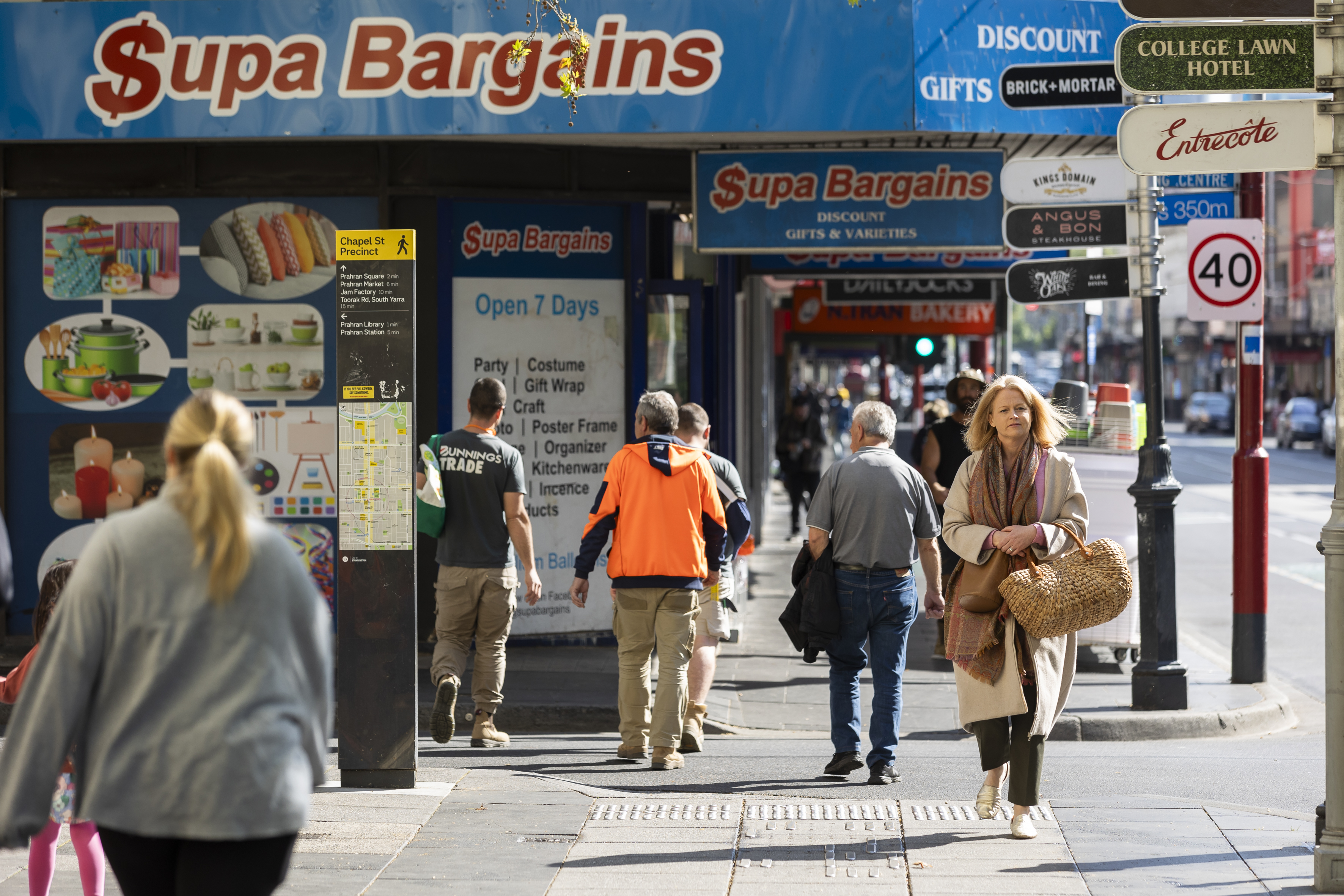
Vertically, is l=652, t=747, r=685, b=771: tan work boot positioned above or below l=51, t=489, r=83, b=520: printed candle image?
below

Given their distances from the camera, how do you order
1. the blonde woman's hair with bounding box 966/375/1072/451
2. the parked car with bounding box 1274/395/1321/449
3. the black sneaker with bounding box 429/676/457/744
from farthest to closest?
→ the parked car with bounding box 1274/395/1321/449
the black sneaker with bounding box 429/676/457/744
the blonde woman's hair with bounding box 966/375/1072/451

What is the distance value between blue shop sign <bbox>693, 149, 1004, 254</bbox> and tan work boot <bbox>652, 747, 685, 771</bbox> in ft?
12.7

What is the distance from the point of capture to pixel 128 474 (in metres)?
9.86

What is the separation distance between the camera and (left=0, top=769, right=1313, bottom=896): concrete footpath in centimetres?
505

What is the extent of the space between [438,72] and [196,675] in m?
6.89

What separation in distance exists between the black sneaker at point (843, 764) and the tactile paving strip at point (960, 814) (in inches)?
26.8

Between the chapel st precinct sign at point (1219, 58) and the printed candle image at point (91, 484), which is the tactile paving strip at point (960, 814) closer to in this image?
the chapel st precinct sign at point (1219, 58)

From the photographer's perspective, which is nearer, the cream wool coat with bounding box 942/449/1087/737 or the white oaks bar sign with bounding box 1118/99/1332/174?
the white oaks bar sign with bounding box 1118/99/1332/174

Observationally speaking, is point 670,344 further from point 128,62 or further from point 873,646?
point 873,646

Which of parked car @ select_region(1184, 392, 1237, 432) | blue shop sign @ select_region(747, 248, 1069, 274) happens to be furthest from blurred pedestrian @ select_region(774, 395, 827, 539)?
parked car @ select_region(1184, 392, 1237, 432)

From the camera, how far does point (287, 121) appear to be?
9164mm

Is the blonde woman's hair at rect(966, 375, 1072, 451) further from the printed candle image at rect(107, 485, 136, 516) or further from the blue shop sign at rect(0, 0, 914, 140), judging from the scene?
the printed candle image at rect(107, 485, 136, 516)

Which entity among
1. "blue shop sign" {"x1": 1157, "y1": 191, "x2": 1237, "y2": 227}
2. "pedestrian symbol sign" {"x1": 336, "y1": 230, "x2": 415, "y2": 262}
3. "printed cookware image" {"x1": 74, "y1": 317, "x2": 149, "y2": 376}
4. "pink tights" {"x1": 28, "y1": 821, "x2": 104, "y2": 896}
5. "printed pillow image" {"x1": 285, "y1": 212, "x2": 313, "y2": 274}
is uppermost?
"blue shop sign" {"x1": 1157, "y1": 191, "x2": 1237, "y2": 227}

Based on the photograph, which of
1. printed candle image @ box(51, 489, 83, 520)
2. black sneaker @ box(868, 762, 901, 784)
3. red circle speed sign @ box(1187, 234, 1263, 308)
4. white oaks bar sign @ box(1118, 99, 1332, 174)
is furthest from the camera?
printed candle image @ box(51, 489, 83, 520)
